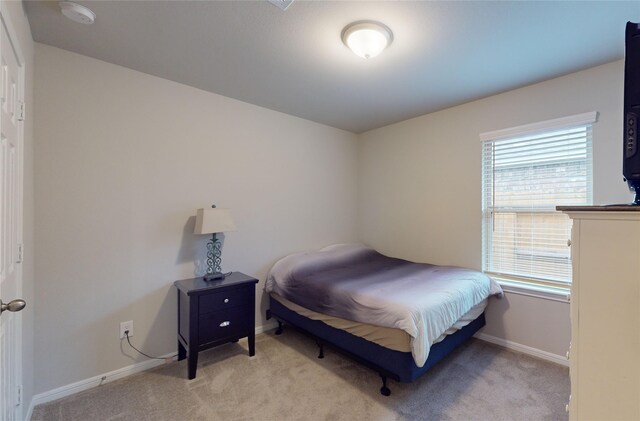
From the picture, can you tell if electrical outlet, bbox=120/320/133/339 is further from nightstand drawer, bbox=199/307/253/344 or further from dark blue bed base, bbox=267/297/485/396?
dark blue bed base, bbox=267/297/485/396

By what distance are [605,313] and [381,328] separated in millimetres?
1234

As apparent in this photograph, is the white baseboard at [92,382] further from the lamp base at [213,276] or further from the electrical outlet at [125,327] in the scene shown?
the lamp base at [213,276]

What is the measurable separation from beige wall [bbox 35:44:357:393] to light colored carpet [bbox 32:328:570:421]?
1.08 feet

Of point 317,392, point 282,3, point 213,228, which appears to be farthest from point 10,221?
point 317,392

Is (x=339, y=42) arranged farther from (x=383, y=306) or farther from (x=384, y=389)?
(x=384, y=389)

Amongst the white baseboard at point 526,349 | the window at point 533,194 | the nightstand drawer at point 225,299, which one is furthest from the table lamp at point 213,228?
the white baseboard at point 526,349

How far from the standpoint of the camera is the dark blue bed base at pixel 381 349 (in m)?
1.85

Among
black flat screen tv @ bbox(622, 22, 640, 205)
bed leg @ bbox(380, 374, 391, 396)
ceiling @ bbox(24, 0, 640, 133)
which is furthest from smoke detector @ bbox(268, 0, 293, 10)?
bed leg @ bbox(380, 374, 391, 396)

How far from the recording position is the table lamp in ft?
A: 7.82

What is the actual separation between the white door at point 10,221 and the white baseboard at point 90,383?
0.41 m

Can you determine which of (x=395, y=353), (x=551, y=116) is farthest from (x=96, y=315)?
(x=551, y=116)

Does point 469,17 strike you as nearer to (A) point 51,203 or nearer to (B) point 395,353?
(B) point 395,353

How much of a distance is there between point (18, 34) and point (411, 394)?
315cm

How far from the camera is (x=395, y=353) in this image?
1.87 m
